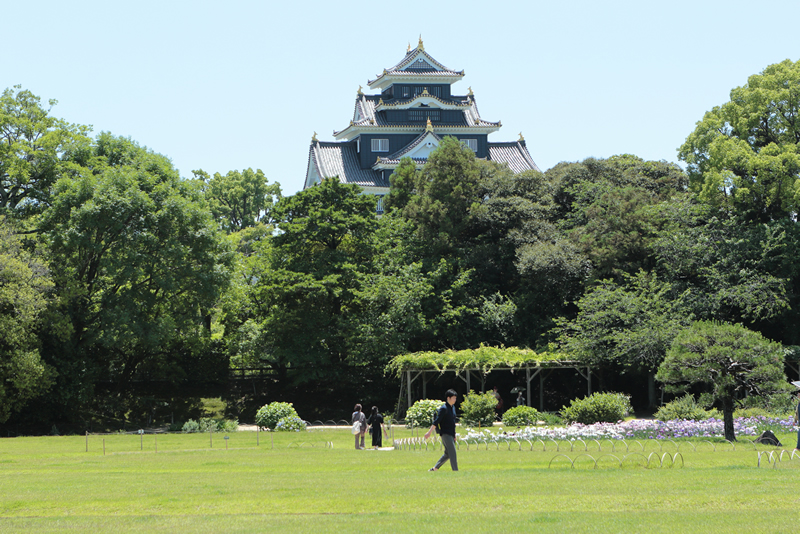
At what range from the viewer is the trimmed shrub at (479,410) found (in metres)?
27.6

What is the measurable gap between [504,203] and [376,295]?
25.6 feet

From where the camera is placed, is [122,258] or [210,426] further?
[122,258]

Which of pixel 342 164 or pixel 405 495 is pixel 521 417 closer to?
pixel 405 495

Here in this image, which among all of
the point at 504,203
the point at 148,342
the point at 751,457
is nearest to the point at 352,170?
the point at 504,203

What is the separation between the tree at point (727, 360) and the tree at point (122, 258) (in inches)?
773

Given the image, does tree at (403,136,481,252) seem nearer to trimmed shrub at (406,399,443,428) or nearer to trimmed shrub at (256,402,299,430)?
trimmed shrub at (406,399,443,428)

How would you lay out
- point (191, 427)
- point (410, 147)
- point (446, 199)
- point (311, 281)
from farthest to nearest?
point (410, 147) < point (446, 199) < point (311, 281) < point (191, 427)

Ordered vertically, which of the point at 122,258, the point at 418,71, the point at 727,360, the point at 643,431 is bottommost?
the point at 643,431

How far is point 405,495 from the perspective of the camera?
429 inches

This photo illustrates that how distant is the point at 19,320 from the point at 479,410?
55.2ft

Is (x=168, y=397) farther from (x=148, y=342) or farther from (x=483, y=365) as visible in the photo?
(x=483, y=365)

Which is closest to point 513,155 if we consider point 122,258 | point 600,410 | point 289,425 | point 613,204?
point 613,204

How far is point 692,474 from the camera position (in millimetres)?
12734

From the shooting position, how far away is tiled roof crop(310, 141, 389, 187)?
56.7 meters
